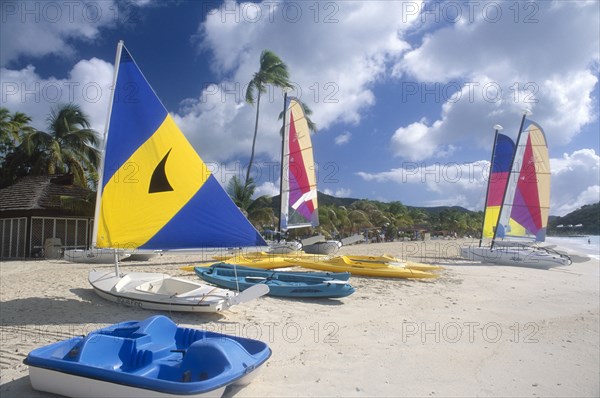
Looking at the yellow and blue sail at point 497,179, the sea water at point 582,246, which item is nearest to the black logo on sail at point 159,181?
the yellow and blue sail at point 497,179

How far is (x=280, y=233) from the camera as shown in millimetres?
16953

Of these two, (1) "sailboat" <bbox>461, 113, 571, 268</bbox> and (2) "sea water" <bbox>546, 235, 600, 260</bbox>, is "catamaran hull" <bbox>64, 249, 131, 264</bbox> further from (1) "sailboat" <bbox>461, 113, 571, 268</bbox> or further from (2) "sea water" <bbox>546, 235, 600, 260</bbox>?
(2) "sea water" <bbox>546, 235, 600, 260</bbox>

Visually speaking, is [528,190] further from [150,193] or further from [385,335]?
[150,193]

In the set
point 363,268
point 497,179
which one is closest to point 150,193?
point 363,268

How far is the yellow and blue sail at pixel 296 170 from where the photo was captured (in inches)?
679

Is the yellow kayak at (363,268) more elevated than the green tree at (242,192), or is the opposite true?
the green tree at (242,192)

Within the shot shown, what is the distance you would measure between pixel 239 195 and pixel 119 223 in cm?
2027

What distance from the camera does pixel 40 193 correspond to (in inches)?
723

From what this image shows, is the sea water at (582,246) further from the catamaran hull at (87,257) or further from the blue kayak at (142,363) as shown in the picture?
the blue kayak at (142,363)

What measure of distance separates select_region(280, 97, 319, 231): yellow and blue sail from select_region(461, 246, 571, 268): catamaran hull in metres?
8.01

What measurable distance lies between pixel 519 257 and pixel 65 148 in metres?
23.6

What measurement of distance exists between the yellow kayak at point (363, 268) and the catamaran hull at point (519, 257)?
25.6 ft

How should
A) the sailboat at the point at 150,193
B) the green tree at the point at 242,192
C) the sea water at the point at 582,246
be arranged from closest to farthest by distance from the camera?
the sailboat at the point at 150,193 → the green tree at the point at 242,192 → the sea water at the point at 582,246

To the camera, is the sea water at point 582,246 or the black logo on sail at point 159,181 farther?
the sea water at point 582,246
